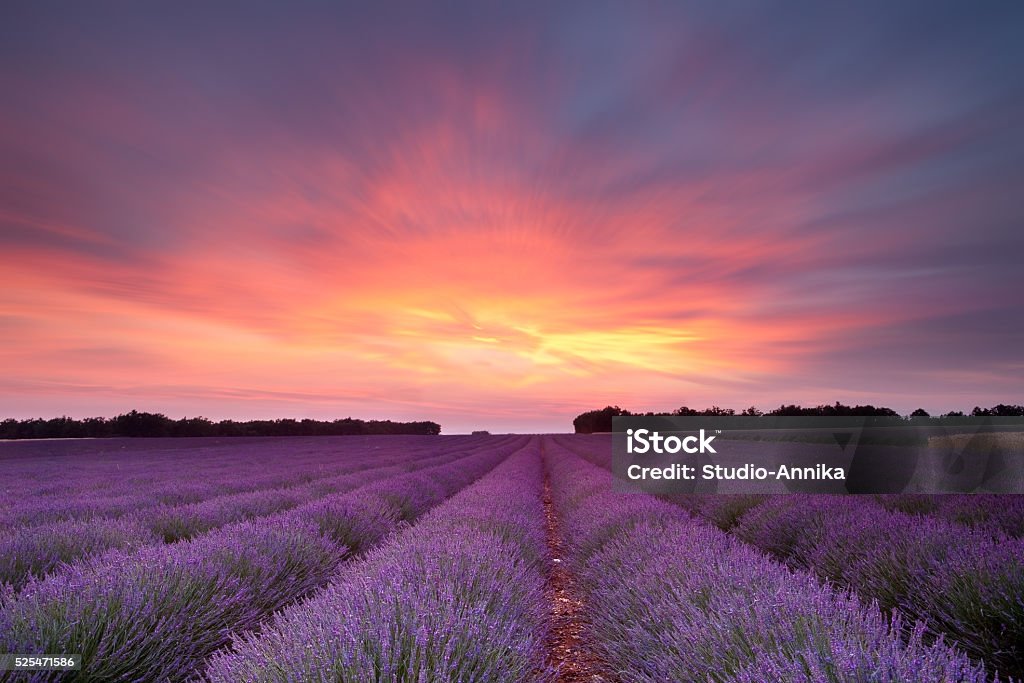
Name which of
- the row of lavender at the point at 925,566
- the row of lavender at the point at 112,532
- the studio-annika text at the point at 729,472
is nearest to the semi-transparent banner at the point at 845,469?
the studio-annika text at the point at 729,472

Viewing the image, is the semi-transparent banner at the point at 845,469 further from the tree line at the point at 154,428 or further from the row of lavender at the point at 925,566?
the tree line at the point at 154,428

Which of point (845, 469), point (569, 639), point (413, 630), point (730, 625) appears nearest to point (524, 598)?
point (413, 630)

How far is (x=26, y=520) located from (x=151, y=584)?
5506 millimetres

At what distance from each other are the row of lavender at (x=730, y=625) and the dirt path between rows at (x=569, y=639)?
24 centimetres

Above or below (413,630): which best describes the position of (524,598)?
below

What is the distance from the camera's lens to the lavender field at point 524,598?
1.93m

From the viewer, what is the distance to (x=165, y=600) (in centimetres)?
301

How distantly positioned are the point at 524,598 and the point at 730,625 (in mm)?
1263

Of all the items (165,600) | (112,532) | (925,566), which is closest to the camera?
(165,600)

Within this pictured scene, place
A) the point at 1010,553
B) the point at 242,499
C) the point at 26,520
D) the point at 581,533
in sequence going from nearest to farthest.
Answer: the point at 1010,553
the point at 581,533
the point at 26,520
the point at 242,499

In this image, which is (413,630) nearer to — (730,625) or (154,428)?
(730,625)

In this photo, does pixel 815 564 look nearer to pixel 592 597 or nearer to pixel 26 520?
pixel 592 597

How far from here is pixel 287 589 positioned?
393 cm

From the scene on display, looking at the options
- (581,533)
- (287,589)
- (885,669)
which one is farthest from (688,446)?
(885,669)
